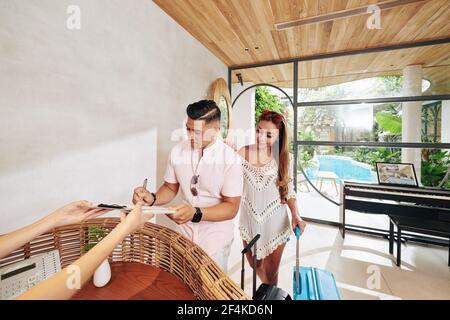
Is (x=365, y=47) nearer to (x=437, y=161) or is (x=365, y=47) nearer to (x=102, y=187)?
(x=437, y=161)

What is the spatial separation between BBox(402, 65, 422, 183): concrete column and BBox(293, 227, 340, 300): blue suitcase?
2789 millimetres

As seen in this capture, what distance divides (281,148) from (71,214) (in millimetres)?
1562

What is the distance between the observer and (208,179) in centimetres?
129

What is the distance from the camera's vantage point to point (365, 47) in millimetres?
3232

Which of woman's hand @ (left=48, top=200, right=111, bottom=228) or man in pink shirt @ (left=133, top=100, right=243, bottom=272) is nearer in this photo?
woman's hand @ (left=48, top=200, right=111, bottom=228)

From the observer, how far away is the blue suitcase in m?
1.53

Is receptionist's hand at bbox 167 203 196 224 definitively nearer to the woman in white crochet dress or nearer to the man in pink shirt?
the man in pink shirt

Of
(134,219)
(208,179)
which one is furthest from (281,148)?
(134,219)

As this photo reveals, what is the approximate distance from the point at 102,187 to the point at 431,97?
4483mm

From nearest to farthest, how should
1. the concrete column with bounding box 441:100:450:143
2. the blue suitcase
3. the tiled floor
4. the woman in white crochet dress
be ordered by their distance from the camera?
the blue suitcase → the woman in white crochet dress → the tiled floor → the concrete column with bounding box 441:100:450:143

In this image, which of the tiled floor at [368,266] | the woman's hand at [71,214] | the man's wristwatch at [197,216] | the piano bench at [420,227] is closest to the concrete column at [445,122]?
the piano bench at [420,227]

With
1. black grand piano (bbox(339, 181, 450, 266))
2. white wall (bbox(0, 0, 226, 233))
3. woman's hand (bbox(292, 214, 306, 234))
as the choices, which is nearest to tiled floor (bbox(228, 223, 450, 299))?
black grand piano (bbox(339, 181, 450, 266))

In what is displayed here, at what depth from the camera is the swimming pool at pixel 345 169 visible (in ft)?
11.6
